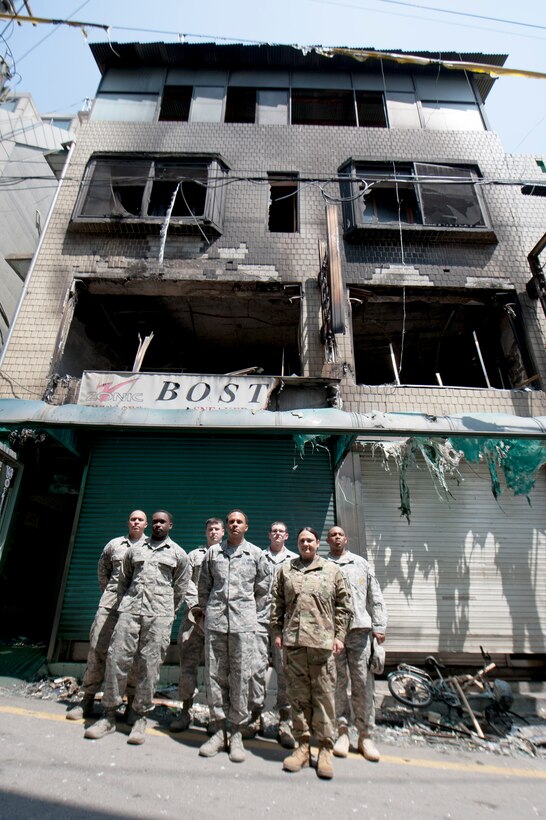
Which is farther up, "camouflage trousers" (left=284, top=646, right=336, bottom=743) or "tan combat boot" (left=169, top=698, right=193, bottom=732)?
"camouflage trousers" (left=284, top=646, right=336, bottom=743)

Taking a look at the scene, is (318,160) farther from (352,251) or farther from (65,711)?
(65,711)

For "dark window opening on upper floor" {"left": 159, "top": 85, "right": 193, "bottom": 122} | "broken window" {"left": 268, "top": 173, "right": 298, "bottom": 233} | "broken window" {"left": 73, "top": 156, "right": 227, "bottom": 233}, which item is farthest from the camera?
"dark window opening on upper floor" {"left": 159, "top": 85, "right": 193, "bottom": 122}

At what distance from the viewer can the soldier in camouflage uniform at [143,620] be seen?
141 inches

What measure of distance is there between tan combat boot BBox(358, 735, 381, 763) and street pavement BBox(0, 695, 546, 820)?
0.26 feet

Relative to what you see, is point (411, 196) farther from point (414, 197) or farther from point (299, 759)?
point (299, 759)

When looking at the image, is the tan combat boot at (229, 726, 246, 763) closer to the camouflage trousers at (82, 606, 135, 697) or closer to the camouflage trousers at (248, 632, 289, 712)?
the camouflage trousers at (248, 632, 289, 712)

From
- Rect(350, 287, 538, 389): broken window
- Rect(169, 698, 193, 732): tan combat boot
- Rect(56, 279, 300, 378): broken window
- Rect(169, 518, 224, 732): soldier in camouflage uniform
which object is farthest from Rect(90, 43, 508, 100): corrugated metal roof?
Rect(169, 698, 193, 732): tan combat boot

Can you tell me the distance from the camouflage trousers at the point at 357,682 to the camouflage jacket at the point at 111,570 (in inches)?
95.5

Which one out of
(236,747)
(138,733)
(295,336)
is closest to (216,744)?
(236,747)

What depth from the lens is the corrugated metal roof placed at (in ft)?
37.6

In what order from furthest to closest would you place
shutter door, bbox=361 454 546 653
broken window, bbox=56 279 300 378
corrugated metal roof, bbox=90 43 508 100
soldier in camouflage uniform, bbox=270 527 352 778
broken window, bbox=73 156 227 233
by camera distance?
1. corrugated metal roof, bbox=90 43 508 100
2. broken window, bbox=73 156 227 233
3. broken window, bbox=56 279 300 378
4. shutter door, bbox=361 454 546 653
5. soldier in camouflage uniform, bbox=270 527 352 778

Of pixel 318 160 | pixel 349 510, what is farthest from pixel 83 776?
pixel 318 160

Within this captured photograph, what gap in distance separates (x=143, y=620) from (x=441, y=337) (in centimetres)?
900

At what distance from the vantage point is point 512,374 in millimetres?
8680
